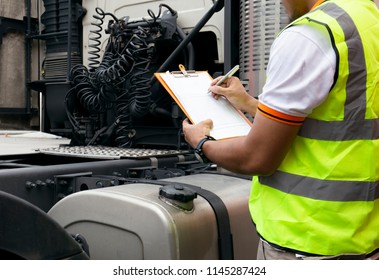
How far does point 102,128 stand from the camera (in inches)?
113

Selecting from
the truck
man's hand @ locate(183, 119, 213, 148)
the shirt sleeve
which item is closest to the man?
the shirt sleeve

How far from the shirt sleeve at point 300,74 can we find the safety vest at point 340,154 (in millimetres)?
21

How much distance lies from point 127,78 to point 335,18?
1.65 m

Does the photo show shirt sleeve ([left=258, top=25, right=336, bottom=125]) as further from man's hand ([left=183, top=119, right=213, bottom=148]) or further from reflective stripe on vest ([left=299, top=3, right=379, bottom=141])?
man's hand ([left=183, top=119, right=213, bottom=148])

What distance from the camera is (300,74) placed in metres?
1.07

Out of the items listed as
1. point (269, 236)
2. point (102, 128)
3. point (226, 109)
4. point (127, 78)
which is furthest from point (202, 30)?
point (269, 236)

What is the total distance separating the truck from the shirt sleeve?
464mm

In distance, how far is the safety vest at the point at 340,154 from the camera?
1.10 m

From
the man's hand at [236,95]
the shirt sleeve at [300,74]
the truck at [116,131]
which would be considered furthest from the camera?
the man's hand at [236,95]

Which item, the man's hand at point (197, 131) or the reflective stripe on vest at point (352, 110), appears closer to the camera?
the reflective stripe on vest at point (352, 110)

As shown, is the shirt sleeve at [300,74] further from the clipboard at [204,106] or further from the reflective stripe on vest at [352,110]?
the clipboard at [204,106]

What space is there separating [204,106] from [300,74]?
526 millimetres

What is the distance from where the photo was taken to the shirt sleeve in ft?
3.51

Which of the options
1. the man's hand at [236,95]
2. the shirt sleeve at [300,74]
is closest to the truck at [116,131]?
the man's hand at [236,95]
